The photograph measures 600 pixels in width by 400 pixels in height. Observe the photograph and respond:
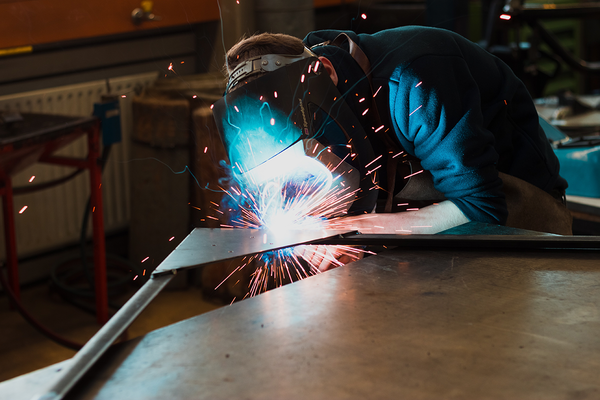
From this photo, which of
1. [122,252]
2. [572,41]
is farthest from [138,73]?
[572,41]

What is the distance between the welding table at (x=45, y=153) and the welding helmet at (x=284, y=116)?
116cm

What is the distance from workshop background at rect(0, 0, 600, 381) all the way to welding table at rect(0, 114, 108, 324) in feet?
0.94

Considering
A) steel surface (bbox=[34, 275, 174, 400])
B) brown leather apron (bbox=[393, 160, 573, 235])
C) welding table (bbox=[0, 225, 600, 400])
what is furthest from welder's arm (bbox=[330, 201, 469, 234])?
steel surface (bbox=[34, 275, 174, 400])

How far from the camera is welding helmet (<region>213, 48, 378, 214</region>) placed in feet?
4.10

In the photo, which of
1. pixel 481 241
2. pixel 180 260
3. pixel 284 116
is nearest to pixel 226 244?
pixel 180 260

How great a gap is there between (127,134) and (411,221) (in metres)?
2.29

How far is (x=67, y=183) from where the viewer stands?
318 centimetres

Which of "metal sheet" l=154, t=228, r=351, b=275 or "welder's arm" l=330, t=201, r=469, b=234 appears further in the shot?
"welder's arm" l=330, t=201, r=469, b=234

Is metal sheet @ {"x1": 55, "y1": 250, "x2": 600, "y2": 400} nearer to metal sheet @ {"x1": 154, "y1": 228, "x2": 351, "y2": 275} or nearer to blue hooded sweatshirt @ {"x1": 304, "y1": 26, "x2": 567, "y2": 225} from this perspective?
metal sheet @ {"x1": 154, "y1": 228, "x2": 351, "y2": 275}

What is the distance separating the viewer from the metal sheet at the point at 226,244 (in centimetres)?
102

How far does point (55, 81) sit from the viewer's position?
318 cm

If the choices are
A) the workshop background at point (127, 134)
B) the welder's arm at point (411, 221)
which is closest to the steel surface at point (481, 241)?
the welder's arm at point (411, 221)

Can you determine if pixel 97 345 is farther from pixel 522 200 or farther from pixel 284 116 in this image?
pixel 522 200

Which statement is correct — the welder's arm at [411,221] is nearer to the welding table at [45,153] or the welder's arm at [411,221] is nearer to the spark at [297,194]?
the spark at [297,194]
